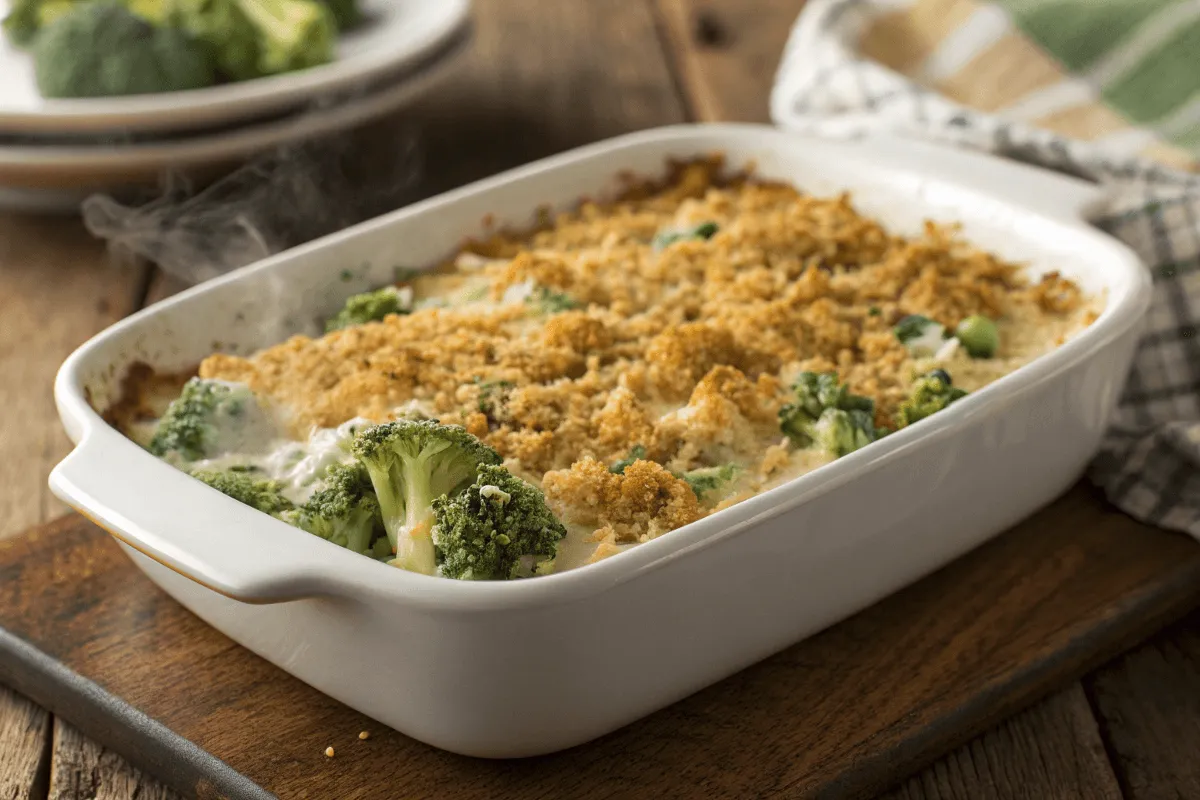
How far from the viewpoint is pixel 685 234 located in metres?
2.49

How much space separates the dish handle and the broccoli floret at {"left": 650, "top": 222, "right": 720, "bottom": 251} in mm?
1118

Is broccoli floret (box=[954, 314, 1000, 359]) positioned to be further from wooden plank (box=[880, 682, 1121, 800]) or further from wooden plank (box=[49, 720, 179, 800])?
wooden plank (box=[49, 720, 179, 800])

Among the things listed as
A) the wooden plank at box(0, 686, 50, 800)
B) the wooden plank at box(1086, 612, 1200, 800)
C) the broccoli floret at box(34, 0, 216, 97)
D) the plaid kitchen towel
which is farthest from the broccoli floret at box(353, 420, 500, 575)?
the broccoli floret at box(34, 0, 216, 97)

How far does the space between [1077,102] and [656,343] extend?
167cm

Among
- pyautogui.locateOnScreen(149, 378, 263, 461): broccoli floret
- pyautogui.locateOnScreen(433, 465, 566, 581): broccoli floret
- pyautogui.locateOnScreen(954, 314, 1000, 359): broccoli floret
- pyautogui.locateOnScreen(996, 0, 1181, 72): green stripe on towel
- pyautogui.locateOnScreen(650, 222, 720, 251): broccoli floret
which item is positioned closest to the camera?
pyautogui.locateOnScreen(433, 465, 566, 581): broccoli floret

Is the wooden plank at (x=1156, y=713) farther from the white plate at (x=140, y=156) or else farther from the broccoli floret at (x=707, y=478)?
the white plate at (x=140, y=156)

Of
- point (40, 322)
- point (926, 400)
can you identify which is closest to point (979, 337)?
point (926, 400)

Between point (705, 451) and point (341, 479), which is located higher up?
point (341, 479)

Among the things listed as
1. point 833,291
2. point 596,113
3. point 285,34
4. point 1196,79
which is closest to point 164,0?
point 285,34

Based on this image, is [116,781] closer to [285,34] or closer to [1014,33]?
[285,34]

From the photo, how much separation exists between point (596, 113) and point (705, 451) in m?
1.97

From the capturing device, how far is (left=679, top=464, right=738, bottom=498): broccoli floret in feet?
5.87

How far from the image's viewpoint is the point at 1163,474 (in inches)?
87.0

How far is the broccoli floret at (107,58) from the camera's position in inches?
117
